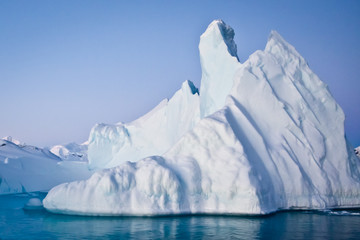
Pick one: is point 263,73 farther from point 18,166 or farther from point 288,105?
point 18,166

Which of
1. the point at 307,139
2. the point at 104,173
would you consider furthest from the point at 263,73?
the point at 104,173

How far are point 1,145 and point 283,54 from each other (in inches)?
800

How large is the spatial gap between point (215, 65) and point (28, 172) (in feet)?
43.7

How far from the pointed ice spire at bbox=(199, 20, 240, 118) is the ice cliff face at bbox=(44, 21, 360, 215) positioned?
2.69 ft

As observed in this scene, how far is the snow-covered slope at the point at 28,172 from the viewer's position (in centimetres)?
2188

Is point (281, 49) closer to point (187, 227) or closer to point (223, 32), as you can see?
point (223, 32)

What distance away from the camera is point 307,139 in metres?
14.4

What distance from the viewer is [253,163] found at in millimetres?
12406

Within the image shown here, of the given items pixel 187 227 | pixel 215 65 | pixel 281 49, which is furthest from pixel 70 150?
pixel 187 227

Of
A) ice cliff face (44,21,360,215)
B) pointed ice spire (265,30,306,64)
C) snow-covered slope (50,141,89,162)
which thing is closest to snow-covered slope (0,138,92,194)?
ice cliff face (44,21,360,215)

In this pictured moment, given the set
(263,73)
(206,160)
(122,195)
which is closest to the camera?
(122,195)

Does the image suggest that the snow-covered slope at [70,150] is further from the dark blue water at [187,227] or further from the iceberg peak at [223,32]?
the dark blue water at [187,227]

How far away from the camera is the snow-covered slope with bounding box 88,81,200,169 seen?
22.6 m

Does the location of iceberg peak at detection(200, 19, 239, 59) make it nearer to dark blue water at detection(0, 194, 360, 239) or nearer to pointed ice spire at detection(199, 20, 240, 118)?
pointed ice spire at detection(199, 20, 240, 118)
